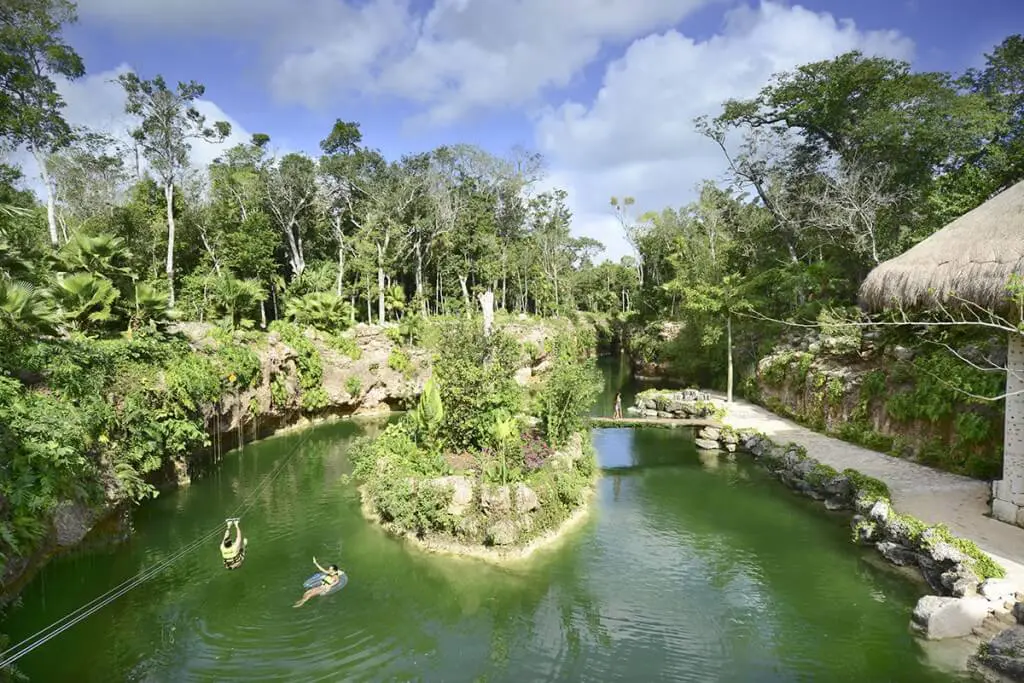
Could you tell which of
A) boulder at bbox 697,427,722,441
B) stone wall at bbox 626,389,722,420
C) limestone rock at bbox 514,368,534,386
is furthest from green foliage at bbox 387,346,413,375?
boulder at bbox 697,427,722,441

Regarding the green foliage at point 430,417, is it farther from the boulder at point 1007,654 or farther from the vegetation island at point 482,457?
the boulder at point 1007,654

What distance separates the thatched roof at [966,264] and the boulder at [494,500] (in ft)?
28.3

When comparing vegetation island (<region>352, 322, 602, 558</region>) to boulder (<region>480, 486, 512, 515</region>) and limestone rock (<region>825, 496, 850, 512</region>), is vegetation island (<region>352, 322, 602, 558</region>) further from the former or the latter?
limestone rock (<region>825, 496, 850, 512</region>)

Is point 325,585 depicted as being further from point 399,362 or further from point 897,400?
point 399,362

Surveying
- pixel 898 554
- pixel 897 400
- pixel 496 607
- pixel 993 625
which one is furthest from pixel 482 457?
pixel 897 400

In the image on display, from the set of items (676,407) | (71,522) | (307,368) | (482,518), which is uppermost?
(307,368)

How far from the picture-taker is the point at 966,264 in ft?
37.8

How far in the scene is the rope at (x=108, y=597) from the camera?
754cm

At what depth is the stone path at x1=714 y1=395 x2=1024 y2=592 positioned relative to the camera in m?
10.5

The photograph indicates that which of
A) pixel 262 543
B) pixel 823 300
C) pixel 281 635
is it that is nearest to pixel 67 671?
pixel 281 635

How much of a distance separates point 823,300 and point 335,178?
2909cm

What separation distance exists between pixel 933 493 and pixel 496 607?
10.4 meters

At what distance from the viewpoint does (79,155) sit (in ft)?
107

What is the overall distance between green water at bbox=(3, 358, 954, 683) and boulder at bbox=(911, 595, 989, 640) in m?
0.43
